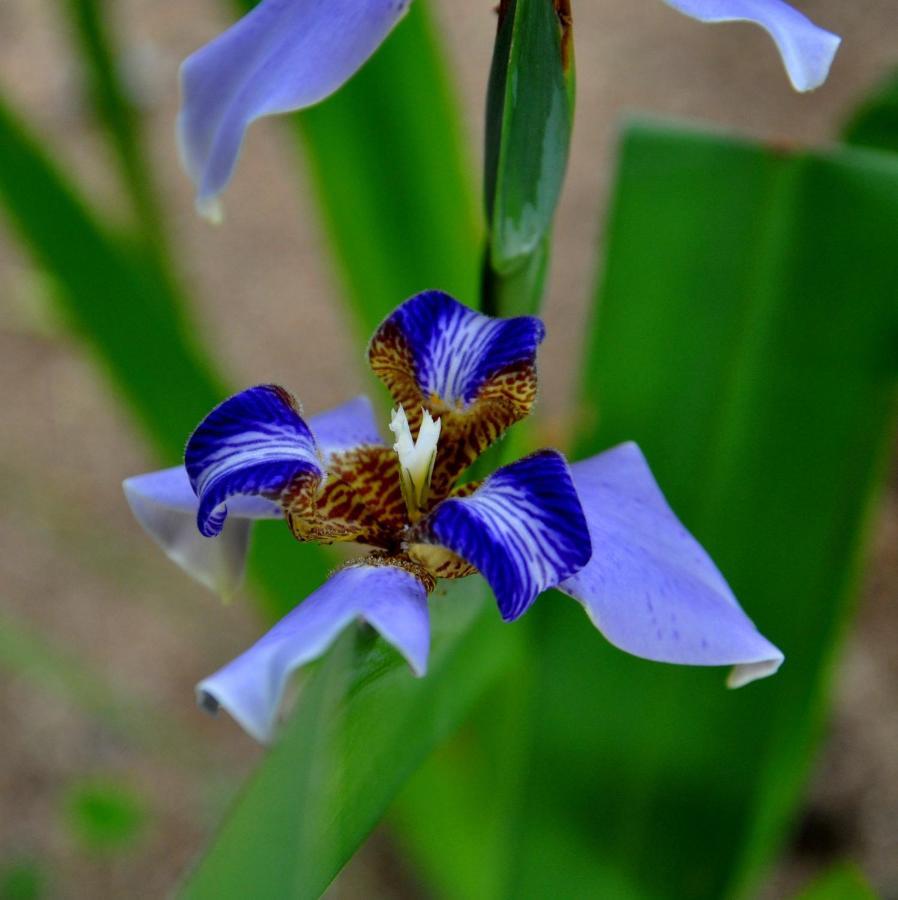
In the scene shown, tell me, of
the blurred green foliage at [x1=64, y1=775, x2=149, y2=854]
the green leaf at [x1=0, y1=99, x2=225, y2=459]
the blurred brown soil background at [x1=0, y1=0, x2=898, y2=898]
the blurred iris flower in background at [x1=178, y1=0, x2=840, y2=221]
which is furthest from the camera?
the blurred brown soil background at [x1=0, y1=0, x2=898, y2=898]

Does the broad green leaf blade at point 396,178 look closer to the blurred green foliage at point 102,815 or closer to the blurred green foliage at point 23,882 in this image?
the blurred green foliage at point 102,815

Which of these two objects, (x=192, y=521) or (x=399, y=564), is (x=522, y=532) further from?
(x=192, y=521)

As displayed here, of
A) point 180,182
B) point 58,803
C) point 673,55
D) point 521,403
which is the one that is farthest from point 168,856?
point 673,55

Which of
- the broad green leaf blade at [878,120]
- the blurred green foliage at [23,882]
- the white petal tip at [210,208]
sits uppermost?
the white petal tip at [210,208]

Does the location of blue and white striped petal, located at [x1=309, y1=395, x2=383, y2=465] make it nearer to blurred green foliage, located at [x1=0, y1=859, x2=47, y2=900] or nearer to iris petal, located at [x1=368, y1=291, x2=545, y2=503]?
iris petal, located at [x1=368, y1=291, x2=545, y2=503]

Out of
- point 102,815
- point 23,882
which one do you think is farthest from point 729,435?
point 23,882

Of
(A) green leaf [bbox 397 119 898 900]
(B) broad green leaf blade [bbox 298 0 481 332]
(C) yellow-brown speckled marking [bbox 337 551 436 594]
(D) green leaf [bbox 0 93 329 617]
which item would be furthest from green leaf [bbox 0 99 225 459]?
(C) yellow-brown speckled marking [bbox 337 551 436 594]

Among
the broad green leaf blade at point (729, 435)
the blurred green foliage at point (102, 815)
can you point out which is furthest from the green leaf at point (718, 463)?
the blurred green foliage at point (102, 815)
